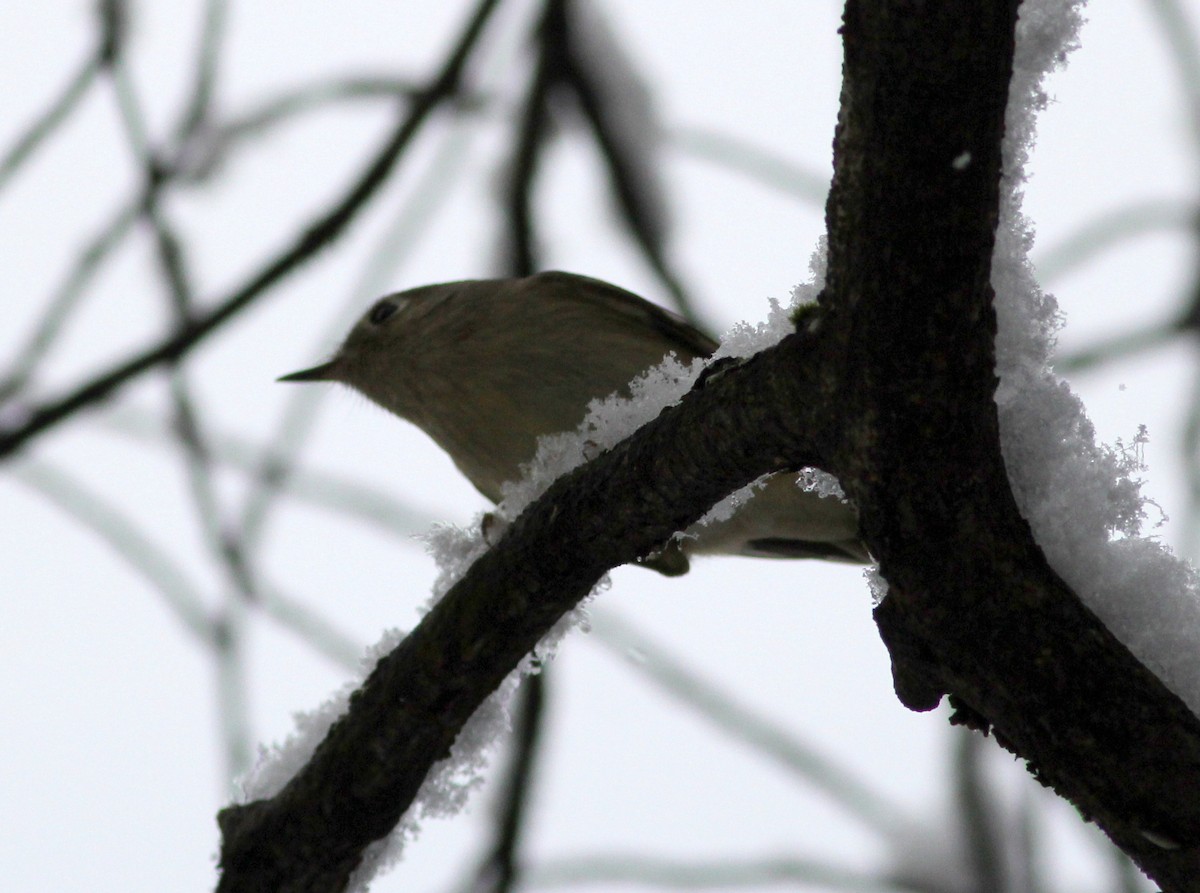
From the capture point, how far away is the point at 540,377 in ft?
11.5

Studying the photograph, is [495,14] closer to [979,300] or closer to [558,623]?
[558,623]

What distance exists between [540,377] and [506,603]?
4.93 ft

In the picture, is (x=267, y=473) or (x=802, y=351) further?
(x=267, y=473)

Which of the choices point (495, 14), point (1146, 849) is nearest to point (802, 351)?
point (1146, 849)

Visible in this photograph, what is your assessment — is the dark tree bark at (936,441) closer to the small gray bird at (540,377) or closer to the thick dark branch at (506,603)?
the thick dark branch at (506,603)

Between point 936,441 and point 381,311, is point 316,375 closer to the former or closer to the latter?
point 381,311

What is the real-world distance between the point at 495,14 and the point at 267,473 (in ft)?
5.81

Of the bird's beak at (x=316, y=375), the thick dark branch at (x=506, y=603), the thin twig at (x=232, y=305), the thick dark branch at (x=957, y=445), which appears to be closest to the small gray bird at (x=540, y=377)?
the bird's beak at (x=316, y=375)

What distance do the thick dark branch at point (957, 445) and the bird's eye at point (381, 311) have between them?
2.93 metres

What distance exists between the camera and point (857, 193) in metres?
1.54

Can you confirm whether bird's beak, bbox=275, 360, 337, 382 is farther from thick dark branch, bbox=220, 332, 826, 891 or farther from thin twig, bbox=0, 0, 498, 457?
thick dark branch, bbox=220, 332, 826, 891

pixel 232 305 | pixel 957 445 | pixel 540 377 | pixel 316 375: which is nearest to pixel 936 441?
pixel 957 445

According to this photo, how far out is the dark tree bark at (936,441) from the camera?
1477mm

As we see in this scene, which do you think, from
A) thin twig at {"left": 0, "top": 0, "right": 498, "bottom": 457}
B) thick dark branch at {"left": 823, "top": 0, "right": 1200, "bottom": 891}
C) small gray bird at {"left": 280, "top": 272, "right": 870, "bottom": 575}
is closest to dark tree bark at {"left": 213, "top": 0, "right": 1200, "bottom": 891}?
thick dark branch at {"left": 823, "top": 0, "right": 1200, "bottom": 891}
